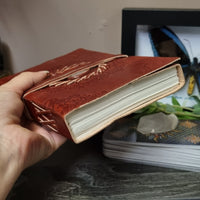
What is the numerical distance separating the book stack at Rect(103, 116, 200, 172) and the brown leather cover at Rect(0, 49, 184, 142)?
0.37 ft

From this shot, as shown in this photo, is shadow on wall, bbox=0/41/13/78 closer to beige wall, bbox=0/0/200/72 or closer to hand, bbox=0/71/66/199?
beige wall, bbox=0/0/200/72

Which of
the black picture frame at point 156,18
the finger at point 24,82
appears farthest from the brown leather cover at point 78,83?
the black picture frame at point 156,18

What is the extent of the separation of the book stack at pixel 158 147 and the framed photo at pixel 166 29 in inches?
6.9

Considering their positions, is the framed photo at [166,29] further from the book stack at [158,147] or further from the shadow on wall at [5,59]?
the shadow on wall at [5,59]

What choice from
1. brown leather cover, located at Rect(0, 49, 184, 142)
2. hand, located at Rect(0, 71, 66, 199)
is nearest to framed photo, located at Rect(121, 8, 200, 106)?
brown leather cover, located at Rect(0, 49, 184, 142)

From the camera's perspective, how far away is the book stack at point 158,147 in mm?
481

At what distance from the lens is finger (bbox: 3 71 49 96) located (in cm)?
44

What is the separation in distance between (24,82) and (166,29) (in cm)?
34

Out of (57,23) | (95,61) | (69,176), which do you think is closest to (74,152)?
(69,176)

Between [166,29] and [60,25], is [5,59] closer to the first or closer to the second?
[60,25]

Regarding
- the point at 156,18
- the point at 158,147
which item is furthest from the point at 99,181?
the point at 156,18

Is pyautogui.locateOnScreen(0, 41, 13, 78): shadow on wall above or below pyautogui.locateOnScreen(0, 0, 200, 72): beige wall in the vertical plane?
below

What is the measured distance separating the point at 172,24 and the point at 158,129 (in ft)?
0.73

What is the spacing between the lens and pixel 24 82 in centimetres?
45
